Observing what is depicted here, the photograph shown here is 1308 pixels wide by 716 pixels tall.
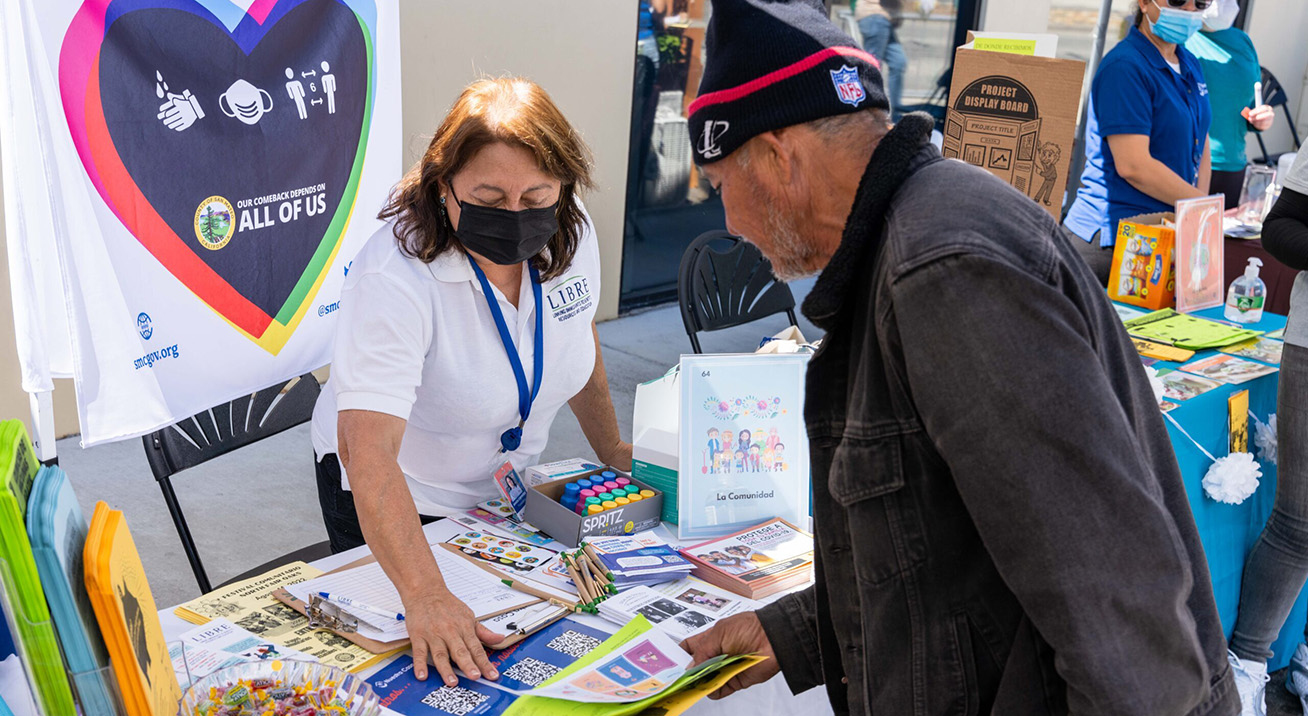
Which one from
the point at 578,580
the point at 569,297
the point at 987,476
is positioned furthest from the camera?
the point at 569,297

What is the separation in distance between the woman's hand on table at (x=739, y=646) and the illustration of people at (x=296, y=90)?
2253mm

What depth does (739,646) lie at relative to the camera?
1465 mm

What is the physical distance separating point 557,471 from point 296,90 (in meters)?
1.70

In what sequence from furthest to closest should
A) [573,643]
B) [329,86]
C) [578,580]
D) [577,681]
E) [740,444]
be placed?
[329,86] → [740,444] → [578,580] → [573,643] → [577,681]

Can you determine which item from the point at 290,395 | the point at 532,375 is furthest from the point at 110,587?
the point at 290,395

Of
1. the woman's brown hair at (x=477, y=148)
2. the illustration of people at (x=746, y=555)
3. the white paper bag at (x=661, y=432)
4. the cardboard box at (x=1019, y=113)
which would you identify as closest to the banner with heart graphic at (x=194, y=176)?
the woman's brown hair at (x=477, y=148)

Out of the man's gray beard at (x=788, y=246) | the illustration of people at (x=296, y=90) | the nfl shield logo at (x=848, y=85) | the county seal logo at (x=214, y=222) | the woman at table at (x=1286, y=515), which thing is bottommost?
the woman at table at (x=1286, y=515)

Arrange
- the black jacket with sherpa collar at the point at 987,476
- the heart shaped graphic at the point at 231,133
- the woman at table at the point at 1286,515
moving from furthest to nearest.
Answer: the woman at table at the point at 1286,515 < the heart shaped graphic at the point at 231,133 < the black jacket with sherpa collar at the point at 987,476

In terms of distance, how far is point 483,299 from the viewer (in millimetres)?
1892

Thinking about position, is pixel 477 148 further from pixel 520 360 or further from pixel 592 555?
pixel 592 555

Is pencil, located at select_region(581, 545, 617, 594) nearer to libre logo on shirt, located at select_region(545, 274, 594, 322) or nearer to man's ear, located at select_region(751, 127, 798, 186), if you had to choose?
libre logo on shirt, located at select_region(545, 274, 594, 322)

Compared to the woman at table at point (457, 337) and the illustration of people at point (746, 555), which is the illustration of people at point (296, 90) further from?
the illustration of people at point (746, 555)

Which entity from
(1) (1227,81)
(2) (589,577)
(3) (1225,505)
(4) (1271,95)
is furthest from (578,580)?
(4) (1271,95)

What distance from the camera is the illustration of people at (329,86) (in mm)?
3088
